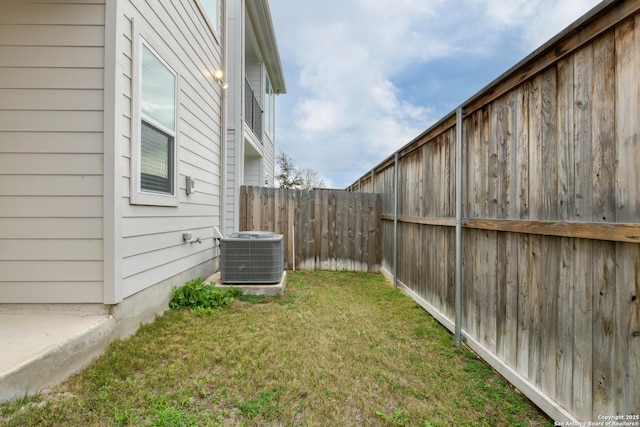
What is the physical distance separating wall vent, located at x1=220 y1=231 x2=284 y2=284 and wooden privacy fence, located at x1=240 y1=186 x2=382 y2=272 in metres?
1.92

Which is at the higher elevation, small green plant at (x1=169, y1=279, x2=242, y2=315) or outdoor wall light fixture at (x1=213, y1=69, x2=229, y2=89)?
outdoor wall light fixture at (x1=213, y1=69, x2=229, y2=89)

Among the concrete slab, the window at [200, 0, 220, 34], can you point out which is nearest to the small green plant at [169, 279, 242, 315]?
the concrete slab

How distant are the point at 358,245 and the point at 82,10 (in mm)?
5124

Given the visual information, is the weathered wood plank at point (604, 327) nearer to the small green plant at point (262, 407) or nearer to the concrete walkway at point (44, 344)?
the small green plant at point (262, 407)

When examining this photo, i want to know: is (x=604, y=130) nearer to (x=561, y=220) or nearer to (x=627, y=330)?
(x=561, y=220)

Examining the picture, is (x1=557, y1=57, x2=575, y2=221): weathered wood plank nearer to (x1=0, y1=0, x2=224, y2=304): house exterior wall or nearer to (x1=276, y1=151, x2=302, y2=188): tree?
(x1=0, y1=0, x2=224, y2=304): house exterior wall

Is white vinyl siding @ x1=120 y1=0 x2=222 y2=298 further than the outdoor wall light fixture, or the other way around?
the outdoor wall light fixture

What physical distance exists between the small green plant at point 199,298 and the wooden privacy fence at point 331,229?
2.52 m

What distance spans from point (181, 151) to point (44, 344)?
2.27 m

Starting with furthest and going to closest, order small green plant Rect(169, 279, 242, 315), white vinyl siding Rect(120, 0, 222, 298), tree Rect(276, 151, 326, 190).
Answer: tree Rect(276, 151, 326, 190) < small green plant Rect(169, 279, 242, 315) < white vinyl siding Rect(120, 0, 222, 298)

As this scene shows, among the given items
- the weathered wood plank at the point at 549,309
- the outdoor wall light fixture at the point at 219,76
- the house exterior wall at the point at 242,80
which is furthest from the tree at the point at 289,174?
the weathered wood plank at the point at 549,309

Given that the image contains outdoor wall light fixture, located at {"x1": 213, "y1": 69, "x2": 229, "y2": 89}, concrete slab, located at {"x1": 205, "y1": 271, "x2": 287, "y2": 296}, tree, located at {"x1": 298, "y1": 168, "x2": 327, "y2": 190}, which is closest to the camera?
concrete slab, located at {"x1": 205, "y1": 271, "x2": 287, "y2": 296}

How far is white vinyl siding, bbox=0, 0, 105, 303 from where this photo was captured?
2.20m

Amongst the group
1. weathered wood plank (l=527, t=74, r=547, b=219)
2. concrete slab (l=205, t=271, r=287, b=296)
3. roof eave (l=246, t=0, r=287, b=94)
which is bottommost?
concrete slab (l=205, t=271, r=287, b=296)
